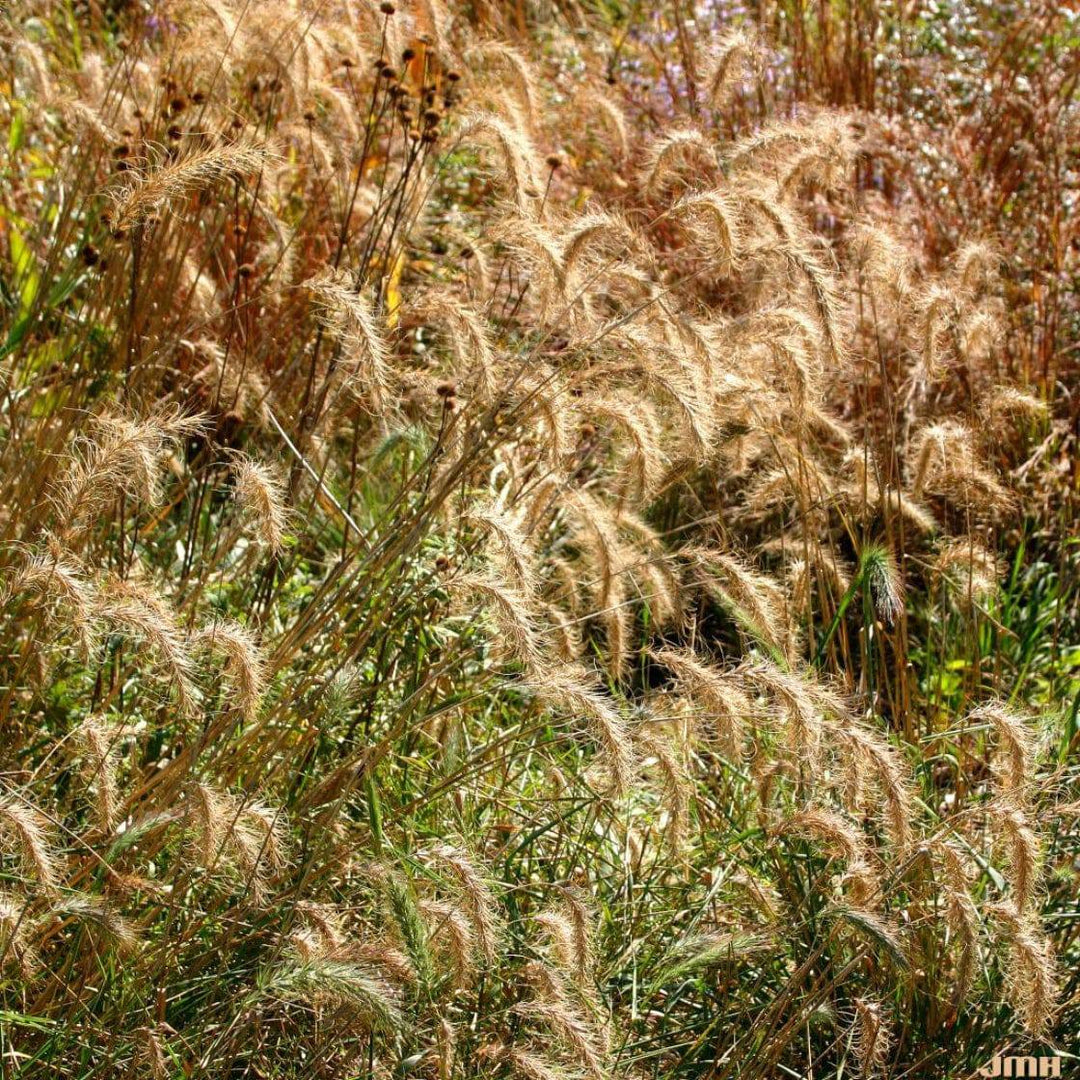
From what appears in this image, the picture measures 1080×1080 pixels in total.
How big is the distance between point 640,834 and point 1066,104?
10.3ft

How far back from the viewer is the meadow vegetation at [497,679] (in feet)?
7.17

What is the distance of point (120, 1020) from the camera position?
209cm

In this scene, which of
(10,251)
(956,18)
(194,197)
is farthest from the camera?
(956,18)

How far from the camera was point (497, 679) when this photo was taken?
10.8ft

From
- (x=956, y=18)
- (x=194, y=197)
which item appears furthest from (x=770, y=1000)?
(x=956, y=18)

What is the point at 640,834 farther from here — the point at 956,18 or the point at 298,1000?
the point at 956,18

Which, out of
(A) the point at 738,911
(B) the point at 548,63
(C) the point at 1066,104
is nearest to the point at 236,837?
(A) the point at 738,911

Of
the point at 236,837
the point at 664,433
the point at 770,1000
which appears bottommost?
the point at 770,1000

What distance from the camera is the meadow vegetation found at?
86.0 inches

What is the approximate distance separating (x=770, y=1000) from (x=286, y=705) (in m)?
0.97

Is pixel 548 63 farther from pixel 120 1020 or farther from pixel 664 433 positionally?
pixel 120 1020

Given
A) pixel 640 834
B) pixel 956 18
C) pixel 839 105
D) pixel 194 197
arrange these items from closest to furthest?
pixel 640 834 < pixel 194 197 < pixel 839 105 < pixel 956 18

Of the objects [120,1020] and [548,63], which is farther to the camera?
[548,63]

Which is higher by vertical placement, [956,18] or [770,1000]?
[956,18]
